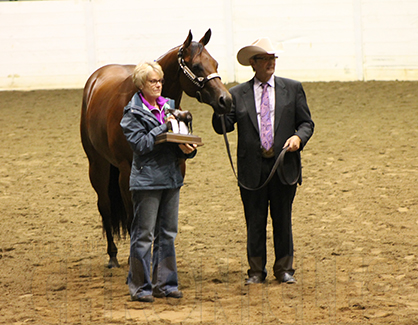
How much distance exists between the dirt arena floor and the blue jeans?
14 cm

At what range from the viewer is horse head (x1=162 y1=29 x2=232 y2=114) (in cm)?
373

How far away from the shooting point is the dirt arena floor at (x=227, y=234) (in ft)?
11.7

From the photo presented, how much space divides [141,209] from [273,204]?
99 centimetres

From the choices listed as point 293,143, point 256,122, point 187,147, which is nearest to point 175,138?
point 187,147

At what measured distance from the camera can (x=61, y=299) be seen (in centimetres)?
385

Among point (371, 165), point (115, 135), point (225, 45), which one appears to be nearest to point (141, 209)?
point (115, 135)

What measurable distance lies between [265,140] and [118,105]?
111 centimetres

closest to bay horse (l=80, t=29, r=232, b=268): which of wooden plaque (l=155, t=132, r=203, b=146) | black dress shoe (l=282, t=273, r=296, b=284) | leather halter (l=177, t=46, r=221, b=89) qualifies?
leather halter (l=177, t=46, r=221, b=89)

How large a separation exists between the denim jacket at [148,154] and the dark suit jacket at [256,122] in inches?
20.3

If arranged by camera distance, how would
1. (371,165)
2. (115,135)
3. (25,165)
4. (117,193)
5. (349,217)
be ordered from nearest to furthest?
(115,135)
(117,193)
(349,217)
(371,165)
(25,165)

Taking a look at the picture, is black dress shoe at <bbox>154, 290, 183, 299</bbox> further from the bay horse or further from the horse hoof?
the horse hoof

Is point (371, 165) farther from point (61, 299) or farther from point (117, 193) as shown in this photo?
point (61, 299)

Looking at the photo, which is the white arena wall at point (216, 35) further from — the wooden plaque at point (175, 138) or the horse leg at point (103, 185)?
the wooden plaque at point (175, 138)

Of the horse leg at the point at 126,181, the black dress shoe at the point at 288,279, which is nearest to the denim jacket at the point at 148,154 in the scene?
the horse leg at the point at 126,181
